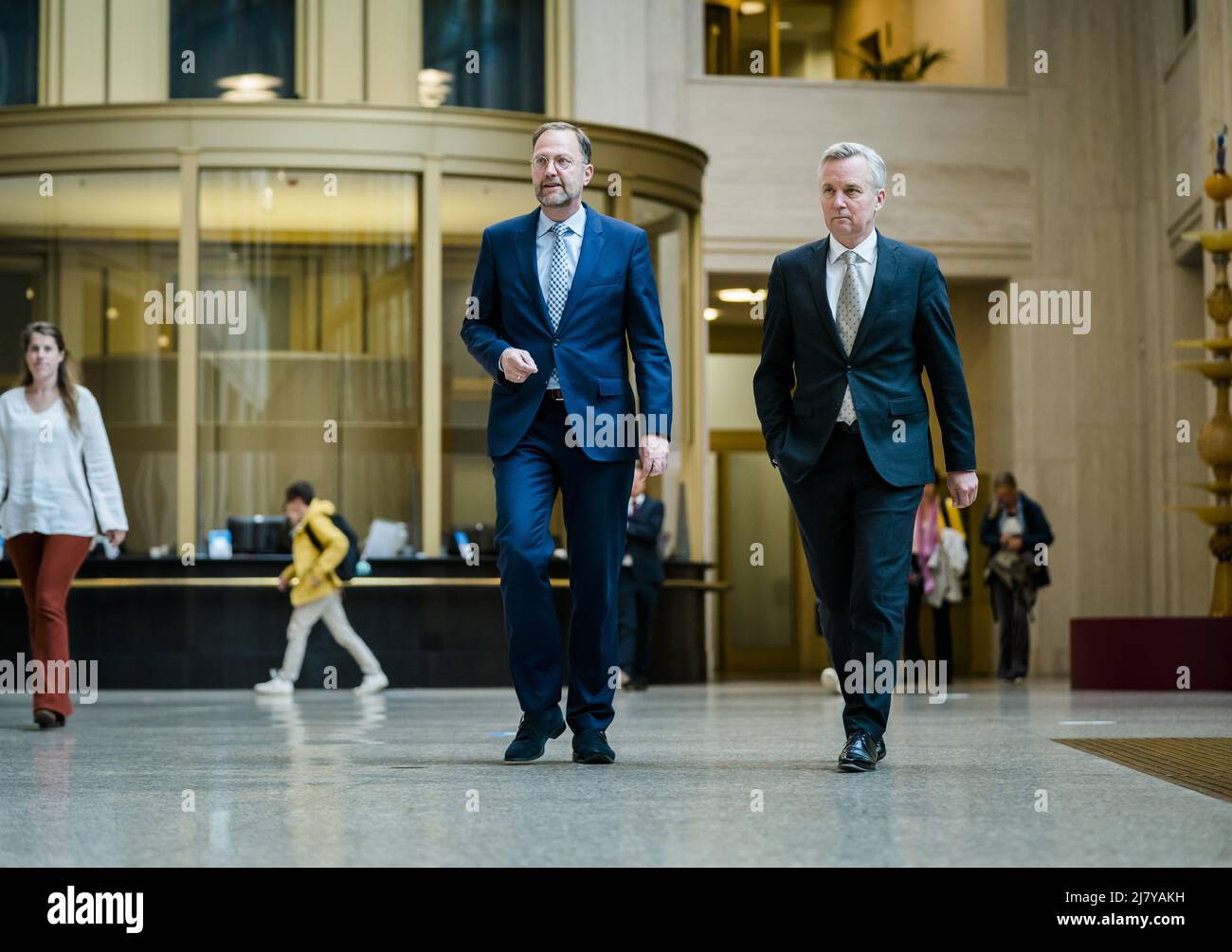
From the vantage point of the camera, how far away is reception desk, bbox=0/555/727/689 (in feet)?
47.6

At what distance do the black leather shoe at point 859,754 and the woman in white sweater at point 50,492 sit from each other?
399 cm

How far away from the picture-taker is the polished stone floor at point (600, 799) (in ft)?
11.5

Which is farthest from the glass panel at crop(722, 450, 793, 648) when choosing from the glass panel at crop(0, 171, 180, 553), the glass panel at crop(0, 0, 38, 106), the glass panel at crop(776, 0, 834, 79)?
the glass panel at crop(0, 0, 38, 106)

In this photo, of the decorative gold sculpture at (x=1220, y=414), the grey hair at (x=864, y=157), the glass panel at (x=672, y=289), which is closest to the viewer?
the grey hair at (x=864, y=157)

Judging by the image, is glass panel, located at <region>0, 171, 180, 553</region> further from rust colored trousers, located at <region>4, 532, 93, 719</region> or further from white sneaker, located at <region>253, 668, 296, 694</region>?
rust colored trousers, located at <region>4, 532, 93, 719</region>

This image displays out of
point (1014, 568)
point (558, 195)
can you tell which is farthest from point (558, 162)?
point (1014, 568)

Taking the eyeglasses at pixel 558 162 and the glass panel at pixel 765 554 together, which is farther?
the glass panel at pixel 765 554

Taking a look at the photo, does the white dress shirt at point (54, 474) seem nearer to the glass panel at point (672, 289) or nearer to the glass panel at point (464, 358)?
the glass panel at point (464, 358)

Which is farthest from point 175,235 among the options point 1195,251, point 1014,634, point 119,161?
point 1195,251

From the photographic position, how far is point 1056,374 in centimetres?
1969

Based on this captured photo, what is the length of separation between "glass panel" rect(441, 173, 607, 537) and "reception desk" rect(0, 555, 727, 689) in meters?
0.91

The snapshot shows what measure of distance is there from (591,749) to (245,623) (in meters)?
9.36

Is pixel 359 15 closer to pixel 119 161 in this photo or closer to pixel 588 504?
pixel 119 161

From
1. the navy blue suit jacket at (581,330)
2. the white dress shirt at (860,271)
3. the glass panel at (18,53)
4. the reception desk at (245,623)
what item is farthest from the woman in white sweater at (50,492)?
the glass panel at (18,53)
